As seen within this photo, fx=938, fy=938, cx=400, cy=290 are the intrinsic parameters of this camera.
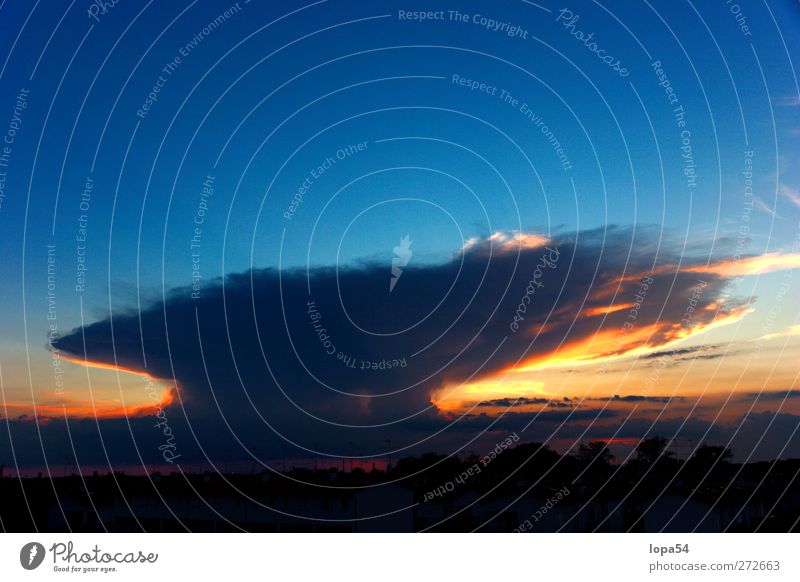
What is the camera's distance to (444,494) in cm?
3478

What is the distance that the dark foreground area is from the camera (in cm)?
2398

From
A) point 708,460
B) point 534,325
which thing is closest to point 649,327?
point 534,325
